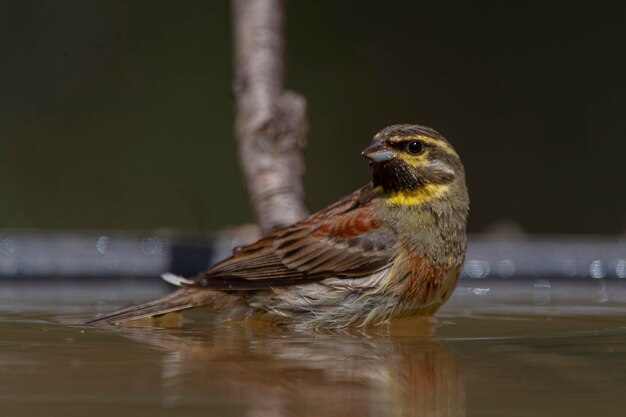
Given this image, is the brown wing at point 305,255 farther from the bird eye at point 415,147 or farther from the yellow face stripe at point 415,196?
the bird eye at point 415,147

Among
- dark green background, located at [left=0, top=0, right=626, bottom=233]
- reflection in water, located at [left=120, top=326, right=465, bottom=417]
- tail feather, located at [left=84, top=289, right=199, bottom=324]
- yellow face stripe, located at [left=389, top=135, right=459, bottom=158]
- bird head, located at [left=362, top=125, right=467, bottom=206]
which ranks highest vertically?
dark green background, located at [left=0, top=0, right=626, bottom=233]

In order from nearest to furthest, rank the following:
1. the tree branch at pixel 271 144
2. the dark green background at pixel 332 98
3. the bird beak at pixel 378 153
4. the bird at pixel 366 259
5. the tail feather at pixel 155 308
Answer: the tail feather at pixel 155 308 → the bird at pixel 366 259 → the bird beak at pixel 378 153 → the tree branch at pixel 271 144 → the dark green background at pixel 332 98

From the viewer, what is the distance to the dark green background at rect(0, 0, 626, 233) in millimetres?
11281

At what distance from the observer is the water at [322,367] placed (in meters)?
2.48

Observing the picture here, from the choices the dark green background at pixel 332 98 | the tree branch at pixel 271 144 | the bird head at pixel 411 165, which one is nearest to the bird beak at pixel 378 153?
the bird head at pixel 411 165

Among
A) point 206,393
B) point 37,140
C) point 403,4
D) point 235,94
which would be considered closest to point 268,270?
point 235,94

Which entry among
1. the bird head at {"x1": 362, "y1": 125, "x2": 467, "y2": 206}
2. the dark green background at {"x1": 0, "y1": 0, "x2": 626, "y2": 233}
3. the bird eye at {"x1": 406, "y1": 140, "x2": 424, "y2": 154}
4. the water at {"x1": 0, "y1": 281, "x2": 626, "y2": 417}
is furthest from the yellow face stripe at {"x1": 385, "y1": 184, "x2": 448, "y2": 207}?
the dark green background at {"x1": 0, "y1": 0, "x2": 626, "y2": 233}

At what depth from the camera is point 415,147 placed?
4672mm

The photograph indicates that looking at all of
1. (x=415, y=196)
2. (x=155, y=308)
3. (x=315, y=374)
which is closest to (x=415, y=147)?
(x=415, y=196)

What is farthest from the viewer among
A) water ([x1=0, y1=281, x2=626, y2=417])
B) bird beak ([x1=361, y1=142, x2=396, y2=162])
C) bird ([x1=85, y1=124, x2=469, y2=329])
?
bird beak ([x1=361, y1=142, x2=396, y2=162])

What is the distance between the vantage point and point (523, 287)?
5.21m

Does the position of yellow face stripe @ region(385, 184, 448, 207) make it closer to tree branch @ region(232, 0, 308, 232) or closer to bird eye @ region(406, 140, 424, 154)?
bird eye @ region(406, 140, 424, 154)

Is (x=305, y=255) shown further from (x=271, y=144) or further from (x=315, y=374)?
(x=315, y=374)

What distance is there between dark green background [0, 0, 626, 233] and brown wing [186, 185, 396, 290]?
6.20 metres
